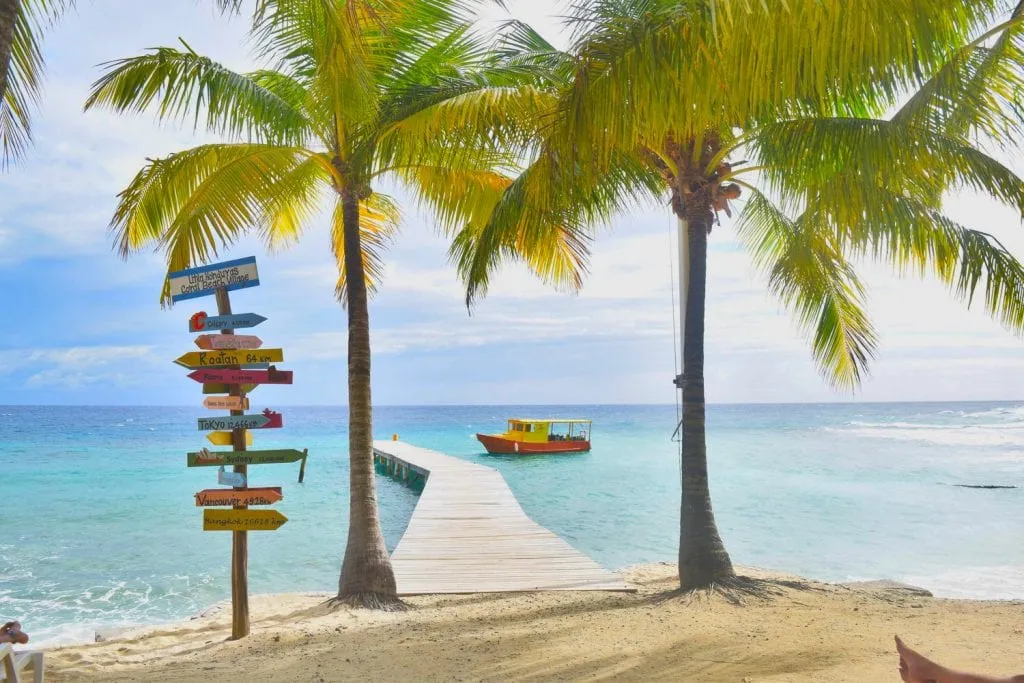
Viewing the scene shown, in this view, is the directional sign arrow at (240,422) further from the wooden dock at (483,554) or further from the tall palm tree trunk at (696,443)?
the tall palm tree trunk at (696,443)

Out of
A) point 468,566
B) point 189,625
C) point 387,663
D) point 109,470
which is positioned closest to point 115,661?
point 189,625

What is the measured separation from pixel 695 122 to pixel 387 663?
4208mm

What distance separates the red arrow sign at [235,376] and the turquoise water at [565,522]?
575 centimetres

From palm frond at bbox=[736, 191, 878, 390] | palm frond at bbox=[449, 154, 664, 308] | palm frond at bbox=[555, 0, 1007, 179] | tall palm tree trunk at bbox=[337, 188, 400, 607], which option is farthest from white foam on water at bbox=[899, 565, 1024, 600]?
palm frond at bbox=[555, 0, 1007, 179]

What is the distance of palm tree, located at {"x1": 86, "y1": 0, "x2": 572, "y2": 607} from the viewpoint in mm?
6348

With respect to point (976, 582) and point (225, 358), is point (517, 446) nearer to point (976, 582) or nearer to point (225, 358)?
point (976, 582)

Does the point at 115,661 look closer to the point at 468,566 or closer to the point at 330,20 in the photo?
the point at 468,566

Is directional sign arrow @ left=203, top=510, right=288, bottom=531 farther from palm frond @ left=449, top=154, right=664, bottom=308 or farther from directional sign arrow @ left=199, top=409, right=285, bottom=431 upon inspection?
palm frond @ left=449, top=154, right=664, bottom=308

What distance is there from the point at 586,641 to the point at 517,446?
29.6 m

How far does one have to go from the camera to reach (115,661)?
5.44 meters

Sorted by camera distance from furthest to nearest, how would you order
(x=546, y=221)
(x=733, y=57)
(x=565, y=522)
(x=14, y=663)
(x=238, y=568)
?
(x=565, y=522) < (x=546, y=221) < (x=238, y=568) < (x=733, y=57) < (x=14, y=663)

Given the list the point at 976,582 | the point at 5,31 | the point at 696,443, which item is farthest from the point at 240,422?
the point at 976,582

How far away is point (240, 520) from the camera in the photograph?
5855 mm

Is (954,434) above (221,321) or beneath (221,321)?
beneath
